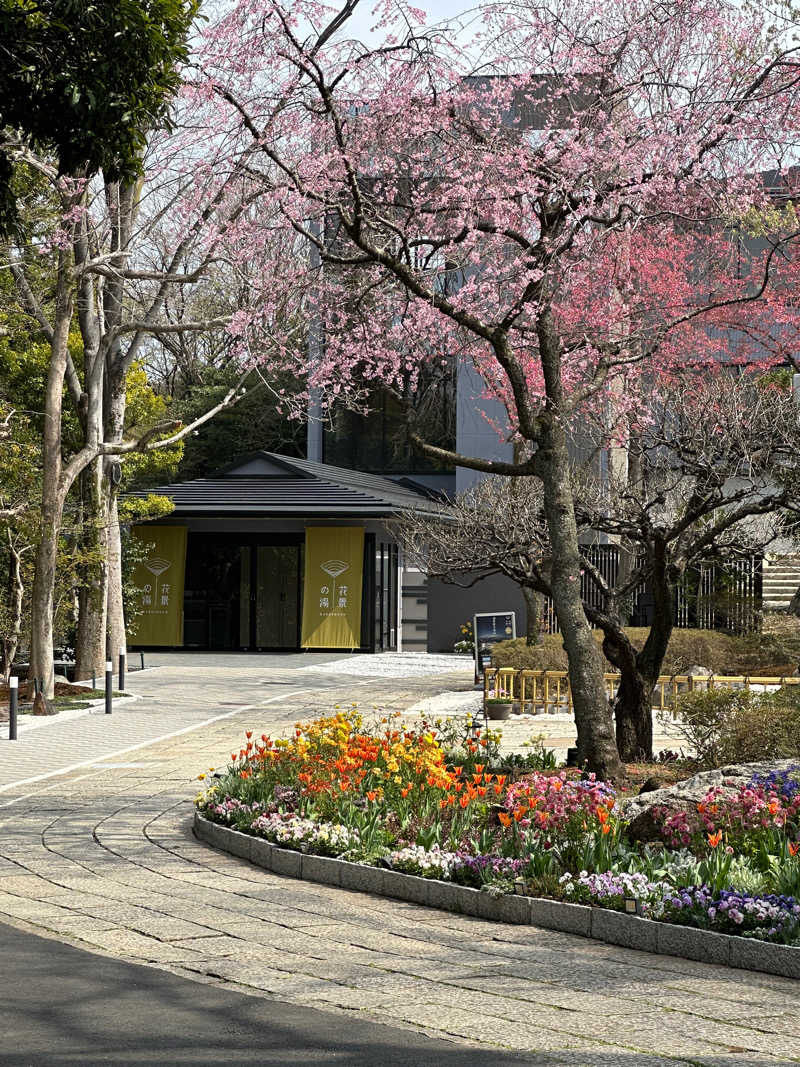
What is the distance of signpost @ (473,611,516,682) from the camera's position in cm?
2242

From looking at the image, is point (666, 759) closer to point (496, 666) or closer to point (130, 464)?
point (496, 666)

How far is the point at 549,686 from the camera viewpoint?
19.4 m

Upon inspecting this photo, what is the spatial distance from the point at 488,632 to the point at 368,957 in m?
16.9

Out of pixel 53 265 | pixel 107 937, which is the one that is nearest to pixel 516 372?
pixel 107 937

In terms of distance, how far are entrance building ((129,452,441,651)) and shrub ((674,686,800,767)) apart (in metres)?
18.9

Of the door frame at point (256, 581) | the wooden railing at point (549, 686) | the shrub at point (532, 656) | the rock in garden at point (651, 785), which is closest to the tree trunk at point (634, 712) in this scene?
the rock in garden at point (651, 785)

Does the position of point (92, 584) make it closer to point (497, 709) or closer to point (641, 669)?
point (497, 709)

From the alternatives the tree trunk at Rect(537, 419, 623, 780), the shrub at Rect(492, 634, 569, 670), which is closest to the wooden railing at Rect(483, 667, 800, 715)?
the shrub at Rect(492, 634, 569, 670)

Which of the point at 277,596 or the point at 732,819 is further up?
the point at 277,596

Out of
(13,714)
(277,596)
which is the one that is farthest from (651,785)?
(277,596)

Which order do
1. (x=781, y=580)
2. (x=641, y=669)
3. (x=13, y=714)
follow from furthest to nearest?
1. (x=781, y=580)
2. (x=13, y=714)
3. (x=641, y=669)

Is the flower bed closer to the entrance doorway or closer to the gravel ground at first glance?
the gravel ground

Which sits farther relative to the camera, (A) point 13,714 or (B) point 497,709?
(B) point 497,709

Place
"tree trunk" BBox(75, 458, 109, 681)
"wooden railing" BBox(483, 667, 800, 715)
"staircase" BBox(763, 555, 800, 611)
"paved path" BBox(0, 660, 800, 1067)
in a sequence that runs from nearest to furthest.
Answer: "paved path" BBox(0, 660, 800, 1067)
"wooden railing" BBox(483, 667, 800, 715)
"tree trunk" BBox(75, 458, 109, 681)
"staircase" BBox(763, 555, 800, 611)
